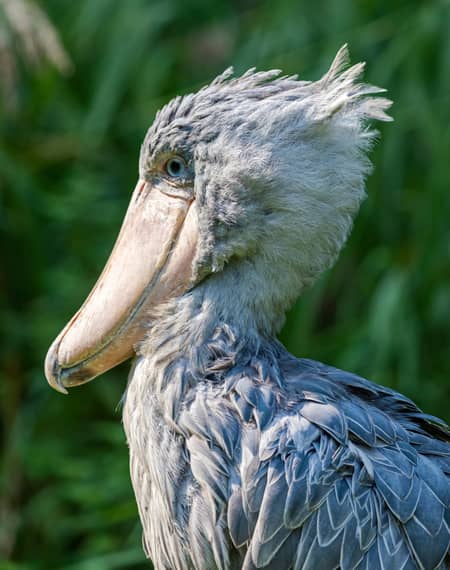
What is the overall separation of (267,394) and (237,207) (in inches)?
12.3

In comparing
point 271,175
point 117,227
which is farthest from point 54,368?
point 117,227

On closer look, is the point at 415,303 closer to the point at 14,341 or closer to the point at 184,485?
the point at 14,341

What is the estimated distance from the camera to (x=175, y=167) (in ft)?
6.33

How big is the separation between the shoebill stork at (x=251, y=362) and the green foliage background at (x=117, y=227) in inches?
51.2

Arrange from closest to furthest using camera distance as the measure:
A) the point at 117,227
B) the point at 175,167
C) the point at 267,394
Answer: the point at 267,394 < the point at 175,167 < the point at 117,227

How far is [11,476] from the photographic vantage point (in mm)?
3490

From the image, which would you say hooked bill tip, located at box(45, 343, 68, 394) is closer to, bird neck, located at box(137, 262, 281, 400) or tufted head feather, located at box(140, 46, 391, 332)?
bird neck, located at box(137, 262, 281, 400)

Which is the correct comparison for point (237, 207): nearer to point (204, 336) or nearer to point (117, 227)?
point (204, 336)

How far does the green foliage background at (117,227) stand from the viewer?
3271 millimetres

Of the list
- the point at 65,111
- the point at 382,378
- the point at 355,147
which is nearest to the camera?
the point at 355,147

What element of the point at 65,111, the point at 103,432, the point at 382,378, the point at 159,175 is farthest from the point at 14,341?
the point at 159,175

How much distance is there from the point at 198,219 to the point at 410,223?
5.97 feet

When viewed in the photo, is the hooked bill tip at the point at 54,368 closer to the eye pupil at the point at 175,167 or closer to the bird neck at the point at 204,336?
the bird neck at the point at 204,336

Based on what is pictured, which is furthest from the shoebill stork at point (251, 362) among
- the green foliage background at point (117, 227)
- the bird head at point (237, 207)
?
the green foliage background at point (117, 227)
